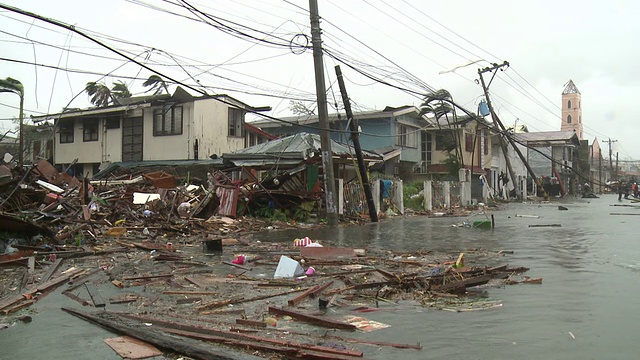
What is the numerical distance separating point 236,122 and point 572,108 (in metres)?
105

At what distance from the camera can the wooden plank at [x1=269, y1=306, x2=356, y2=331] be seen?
550cm

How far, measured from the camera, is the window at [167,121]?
95.5 ft

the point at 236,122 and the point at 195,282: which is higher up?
the point at 236,122

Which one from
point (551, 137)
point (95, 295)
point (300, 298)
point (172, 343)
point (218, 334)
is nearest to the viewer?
point (172, 343)

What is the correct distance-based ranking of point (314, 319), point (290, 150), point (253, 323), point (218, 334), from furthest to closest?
1. point (290, 150)
2. point (314, 319)
3. point (253, 323)
4. point (218, 334)

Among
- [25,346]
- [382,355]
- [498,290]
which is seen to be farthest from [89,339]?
[498,290]

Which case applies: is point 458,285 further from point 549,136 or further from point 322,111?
point 549,136

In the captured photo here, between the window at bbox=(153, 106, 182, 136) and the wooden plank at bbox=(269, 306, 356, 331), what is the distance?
24.4 m

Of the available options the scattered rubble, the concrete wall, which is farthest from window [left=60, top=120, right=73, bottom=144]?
the scattered rubble

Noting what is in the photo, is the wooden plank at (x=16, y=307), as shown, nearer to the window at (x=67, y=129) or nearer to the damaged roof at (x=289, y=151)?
the damaged roof at (x=289, y=151)

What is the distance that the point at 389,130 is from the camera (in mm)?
36188

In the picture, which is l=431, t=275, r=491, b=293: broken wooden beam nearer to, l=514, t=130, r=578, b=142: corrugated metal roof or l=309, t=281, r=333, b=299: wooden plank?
l=309, t=281, r=333, b=299: wooden plank

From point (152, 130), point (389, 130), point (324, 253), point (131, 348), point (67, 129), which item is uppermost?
point (389, 130)

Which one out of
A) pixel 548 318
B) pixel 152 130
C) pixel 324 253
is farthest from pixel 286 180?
pixel 548 318
